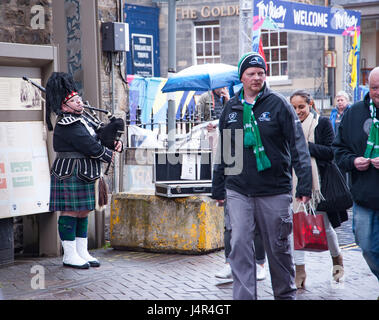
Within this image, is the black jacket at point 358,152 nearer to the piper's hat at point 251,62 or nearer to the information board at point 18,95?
the piper's hat at point 251,62

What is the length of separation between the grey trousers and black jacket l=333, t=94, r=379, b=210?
550mm

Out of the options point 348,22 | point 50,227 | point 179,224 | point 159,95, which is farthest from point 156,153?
point 159,95

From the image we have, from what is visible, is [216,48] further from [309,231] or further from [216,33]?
[309,231]

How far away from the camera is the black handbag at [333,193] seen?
6133 mm

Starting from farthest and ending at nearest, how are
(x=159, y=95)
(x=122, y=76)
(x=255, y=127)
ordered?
1. (x=159, y=95)
2. (x=122, y=76)
3. (x=255, y=127)

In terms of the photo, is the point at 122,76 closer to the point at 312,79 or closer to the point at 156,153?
the point at 156,153

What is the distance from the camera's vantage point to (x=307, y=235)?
5953mm

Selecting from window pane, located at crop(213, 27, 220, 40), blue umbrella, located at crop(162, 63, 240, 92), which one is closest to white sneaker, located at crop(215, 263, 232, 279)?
blue umbrella, located at crop(162, 63, 240, 92)

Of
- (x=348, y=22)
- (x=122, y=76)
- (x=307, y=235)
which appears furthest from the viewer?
(x=348, y=22)

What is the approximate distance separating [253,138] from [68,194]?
8.45ft

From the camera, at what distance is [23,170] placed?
24.3 ft

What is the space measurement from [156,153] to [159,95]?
36.4 ft

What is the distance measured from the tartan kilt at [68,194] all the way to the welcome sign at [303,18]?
586cm
